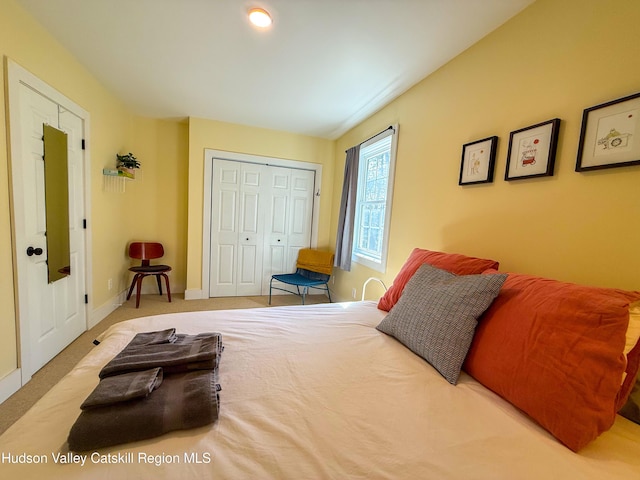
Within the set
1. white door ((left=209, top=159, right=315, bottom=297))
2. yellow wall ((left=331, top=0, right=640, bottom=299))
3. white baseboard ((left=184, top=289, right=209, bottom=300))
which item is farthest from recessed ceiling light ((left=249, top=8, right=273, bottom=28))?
white baseboard ((left=184, top=289, right=209, bottom=300))

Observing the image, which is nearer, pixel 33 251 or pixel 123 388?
pixel 123 388

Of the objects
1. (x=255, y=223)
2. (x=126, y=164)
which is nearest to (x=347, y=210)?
(x=255, y=223)

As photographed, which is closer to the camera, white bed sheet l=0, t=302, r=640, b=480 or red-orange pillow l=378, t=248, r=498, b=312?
white bed sheet l=0, t=302, r=640, b=480

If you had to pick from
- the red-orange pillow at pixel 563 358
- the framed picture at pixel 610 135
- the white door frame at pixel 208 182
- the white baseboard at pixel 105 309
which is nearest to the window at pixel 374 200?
the white door frame at pixel 208 182

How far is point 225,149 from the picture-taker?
352 centimetres

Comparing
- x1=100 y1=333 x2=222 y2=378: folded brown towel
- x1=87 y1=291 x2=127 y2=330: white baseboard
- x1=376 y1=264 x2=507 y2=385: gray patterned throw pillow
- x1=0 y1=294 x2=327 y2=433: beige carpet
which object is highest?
x1=376 y1=264 x2=507 y2=385: gray patterned throw pillow

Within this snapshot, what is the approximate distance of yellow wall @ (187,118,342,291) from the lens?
3.41 metres

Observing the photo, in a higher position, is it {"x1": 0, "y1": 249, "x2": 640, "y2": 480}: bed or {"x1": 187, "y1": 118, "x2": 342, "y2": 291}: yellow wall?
{"x1": 187, "y1": 118, "x2": 342, "y2": 291}: yellow wall

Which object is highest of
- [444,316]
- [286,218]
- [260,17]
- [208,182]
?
[260,17]

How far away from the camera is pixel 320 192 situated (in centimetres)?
398

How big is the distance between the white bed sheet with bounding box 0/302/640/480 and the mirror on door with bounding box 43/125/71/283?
1603mm

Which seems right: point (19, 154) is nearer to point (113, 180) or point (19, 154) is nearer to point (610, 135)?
point (113, 180)

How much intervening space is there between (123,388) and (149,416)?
131mm

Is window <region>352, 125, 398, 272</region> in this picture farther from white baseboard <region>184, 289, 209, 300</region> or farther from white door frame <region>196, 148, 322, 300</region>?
white baseboard <region>184, 289, 209, 300</region>
